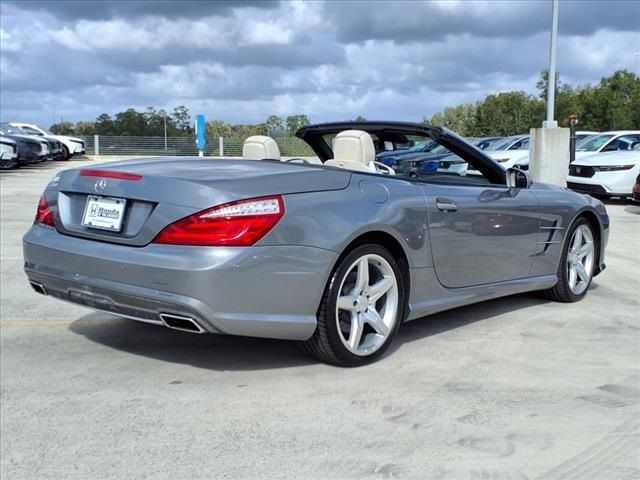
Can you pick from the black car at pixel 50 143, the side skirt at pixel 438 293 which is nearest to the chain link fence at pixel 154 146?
the black car at pixel 50 143

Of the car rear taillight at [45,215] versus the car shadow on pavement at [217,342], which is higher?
the car rear taillight at [45,215]

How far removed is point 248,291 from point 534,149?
14.1m

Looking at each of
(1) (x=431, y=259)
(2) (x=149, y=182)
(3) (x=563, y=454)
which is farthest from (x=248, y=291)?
(3) (x=563, y=454)

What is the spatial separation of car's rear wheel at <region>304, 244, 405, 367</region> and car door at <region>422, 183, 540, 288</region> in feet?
1.36

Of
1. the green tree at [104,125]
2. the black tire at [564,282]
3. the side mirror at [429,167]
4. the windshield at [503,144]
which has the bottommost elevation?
the black tire at [564,282]

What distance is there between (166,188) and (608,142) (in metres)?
15.7

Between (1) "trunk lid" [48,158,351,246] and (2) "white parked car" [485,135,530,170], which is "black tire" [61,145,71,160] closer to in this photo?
(2) "white parked car" [485,135,530,170]

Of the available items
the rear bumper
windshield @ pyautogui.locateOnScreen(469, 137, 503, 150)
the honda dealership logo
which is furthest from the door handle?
windshield @ pyautogui.locateOnScreen(469, 137, 503, 150)

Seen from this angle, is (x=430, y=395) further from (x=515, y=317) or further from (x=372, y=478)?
(x=515, y=317)

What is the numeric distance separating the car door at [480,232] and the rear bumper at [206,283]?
990 mm

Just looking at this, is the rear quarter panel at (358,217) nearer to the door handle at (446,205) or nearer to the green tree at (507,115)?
the door handle at (446,205)

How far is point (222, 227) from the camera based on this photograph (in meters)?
3.46

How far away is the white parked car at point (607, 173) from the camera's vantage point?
14.8 m

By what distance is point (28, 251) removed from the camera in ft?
13.4
